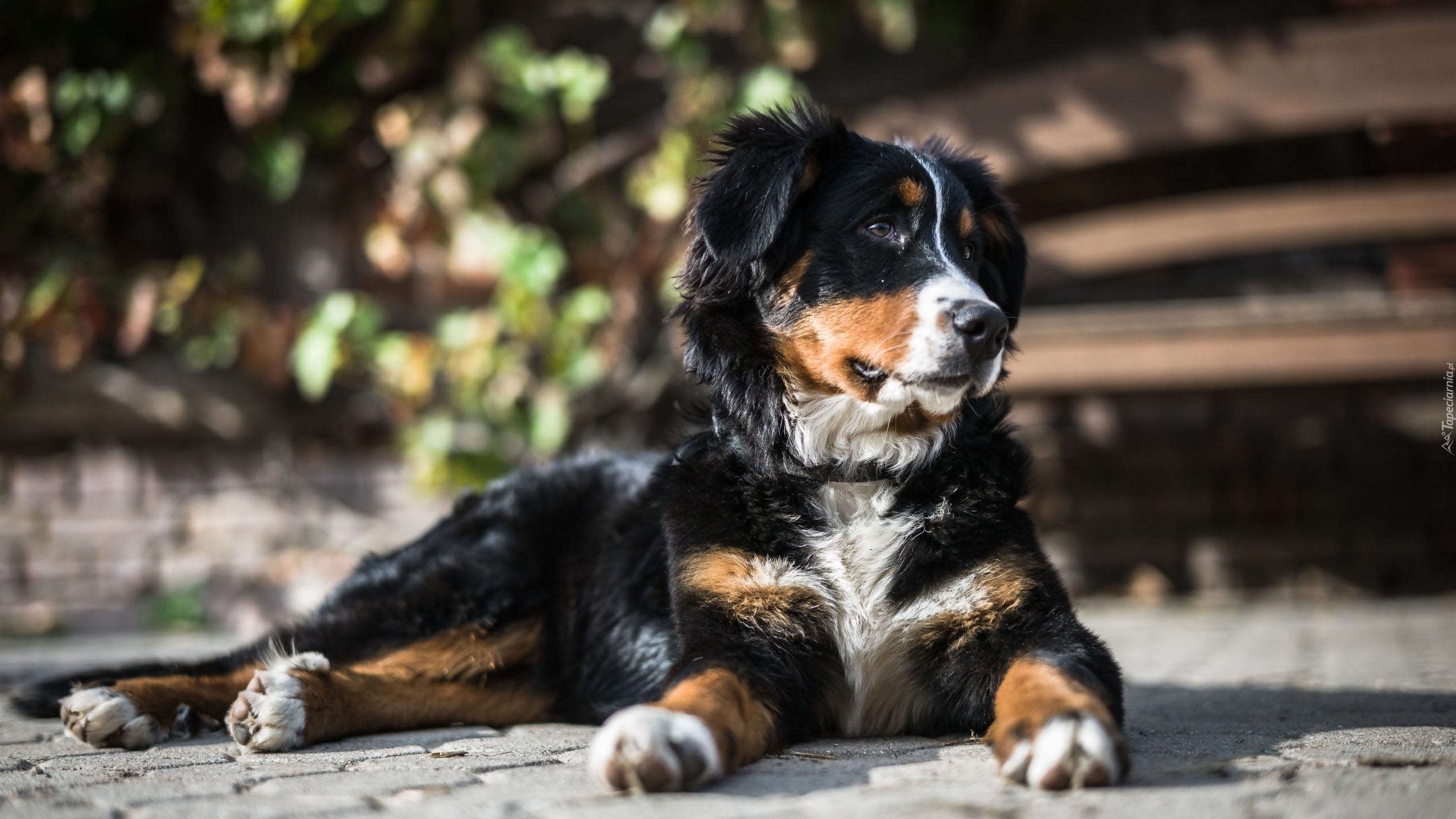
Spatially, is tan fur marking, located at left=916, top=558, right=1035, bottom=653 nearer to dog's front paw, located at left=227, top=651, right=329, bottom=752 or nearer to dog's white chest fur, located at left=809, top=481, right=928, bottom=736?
dog's white chest fur, located at left=809, top=481, right=928, bottom=736

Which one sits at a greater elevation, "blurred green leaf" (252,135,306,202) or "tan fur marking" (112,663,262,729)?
"blurred green leaf" (252,135,306,202)

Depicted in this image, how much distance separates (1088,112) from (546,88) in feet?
10.5

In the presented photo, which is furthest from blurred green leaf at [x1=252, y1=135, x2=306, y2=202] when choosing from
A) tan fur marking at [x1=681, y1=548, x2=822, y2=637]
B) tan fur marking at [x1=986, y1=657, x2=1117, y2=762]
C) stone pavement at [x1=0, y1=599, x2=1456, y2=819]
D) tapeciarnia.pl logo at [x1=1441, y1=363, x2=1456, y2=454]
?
tapeciarnia.pl logo at [x1=1441, y1=363, x2=1456, y2=454]

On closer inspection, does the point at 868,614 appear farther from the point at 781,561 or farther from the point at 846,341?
the point at 846,341

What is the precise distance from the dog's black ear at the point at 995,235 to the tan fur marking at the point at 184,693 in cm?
246

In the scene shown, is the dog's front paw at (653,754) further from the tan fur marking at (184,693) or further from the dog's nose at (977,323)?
the tan fur marking at (184,693)

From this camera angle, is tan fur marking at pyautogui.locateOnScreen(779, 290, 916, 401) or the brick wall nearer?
tan fur marking at pyautogui.locateOnScreen(779, 290, 916, 401)

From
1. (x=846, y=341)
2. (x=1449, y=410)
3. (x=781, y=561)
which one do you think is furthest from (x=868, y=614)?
(x=1449, y=410)

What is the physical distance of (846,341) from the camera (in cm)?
271

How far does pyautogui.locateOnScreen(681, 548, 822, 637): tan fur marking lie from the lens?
8.25ft

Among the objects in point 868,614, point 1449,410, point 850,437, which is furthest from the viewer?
point 1449,410

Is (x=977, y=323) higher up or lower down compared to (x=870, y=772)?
higher up

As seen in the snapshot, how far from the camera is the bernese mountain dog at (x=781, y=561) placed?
8.18ft

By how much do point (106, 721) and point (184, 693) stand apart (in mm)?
238
